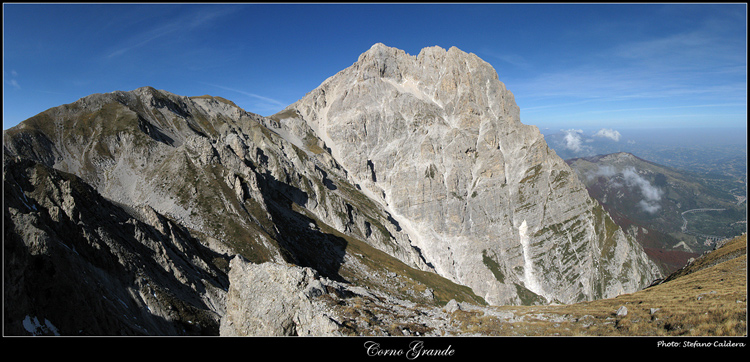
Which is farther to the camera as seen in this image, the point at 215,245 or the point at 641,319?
the point at 215,245

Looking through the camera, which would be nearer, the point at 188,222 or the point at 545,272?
the point at 188,222

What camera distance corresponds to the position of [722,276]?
30.9m

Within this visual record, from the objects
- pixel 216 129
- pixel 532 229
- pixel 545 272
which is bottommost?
pixel 545 272

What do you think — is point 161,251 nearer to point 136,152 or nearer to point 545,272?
point 136,152

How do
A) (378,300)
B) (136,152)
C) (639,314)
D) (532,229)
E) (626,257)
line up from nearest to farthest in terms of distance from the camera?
(639,314)
(378,300)
(136,152)
(626,257)
(532,229)

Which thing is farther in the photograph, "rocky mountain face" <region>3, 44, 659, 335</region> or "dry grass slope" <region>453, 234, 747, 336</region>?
"rocky mountain face" <region>3, 44, 659, 335</region>

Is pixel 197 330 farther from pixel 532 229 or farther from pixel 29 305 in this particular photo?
pixel 532 229

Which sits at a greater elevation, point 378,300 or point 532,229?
point 378,300

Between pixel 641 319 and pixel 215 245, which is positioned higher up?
pixel 215 245

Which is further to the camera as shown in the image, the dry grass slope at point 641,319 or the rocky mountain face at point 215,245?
the rocky mountain face at point 215,245

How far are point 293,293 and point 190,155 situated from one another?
78274 millimetres
